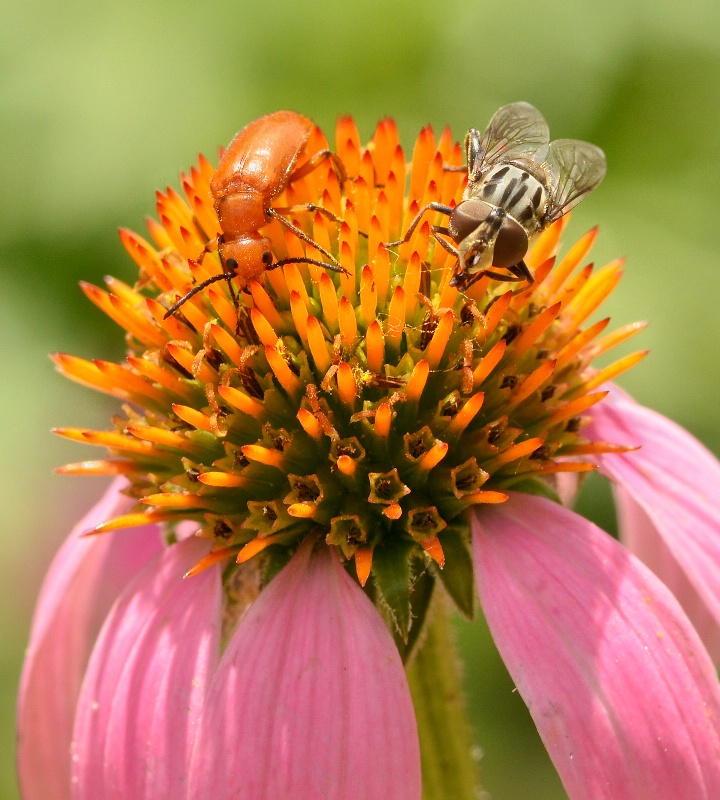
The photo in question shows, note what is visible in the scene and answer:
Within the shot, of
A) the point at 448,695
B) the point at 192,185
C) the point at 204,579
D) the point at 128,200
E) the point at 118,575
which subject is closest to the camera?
the point at 204,579

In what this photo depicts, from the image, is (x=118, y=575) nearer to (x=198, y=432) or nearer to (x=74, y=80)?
(x=198, y=432)

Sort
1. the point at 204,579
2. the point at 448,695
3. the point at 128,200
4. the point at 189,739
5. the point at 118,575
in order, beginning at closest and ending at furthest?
the point at 189,739
the point at 204,579
the point at 448,695
the point at 118,575
the point at 128,200

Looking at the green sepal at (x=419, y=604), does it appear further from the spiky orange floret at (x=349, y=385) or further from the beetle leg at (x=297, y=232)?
the beetle leg at (x=297, y=232)

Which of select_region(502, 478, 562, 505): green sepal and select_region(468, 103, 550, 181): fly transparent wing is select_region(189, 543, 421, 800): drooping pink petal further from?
select_region(468, 103, 550, 181): fly transparent wing

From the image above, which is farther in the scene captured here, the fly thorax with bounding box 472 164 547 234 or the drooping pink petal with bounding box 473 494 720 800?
the fly thorax with bounding box 472 164 547 234

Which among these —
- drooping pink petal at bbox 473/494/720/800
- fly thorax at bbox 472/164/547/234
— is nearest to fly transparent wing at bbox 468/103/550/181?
fly thorax at bbox 472/164/547/234

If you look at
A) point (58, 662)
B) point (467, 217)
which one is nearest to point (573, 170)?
point (467, 217)

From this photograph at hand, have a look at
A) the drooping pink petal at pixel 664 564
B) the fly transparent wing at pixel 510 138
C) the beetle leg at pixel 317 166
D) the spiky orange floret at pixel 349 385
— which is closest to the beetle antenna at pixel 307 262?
the spiky orange floret at pixel 349 385

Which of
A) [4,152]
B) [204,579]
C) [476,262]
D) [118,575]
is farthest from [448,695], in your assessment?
[4,152]
